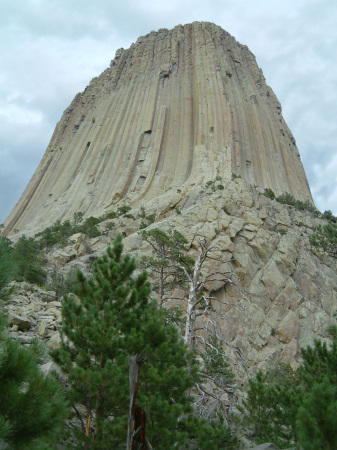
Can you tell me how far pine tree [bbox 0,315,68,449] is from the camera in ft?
13.0

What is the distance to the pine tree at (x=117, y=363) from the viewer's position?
650 cm

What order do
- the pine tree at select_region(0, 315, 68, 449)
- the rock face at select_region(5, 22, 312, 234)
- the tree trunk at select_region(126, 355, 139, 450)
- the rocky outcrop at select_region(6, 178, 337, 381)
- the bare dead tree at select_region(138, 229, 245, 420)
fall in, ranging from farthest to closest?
1. the rock face at select_region(5, 22, 312, 234)
2. the rocky outcrop at select_region(6, 178, 337, 381)
3. the bare dead tree at select_region(138, 229, 245, 420)
4. the tree trunk at select_region(126, 355, 139, 450)
5. the pine tree at select_region(0, 315, 68, 449)

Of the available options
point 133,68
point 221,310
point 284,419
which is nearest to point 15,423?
point 284,419

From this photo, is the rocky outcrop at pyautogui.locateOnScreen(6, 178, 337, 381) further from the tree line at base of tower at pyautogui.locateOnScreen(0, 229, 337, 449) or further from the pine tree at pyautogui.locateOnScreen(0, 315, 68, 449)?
the pine tree at pyautogui.locateOnScreen(0, 315, 68, 449)

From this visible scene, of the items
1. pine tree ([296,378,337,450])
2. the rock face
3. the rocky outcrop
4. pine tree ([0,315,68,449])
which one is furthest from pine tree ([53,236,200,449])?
the rock face

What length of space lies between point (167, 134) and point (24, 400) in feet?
150

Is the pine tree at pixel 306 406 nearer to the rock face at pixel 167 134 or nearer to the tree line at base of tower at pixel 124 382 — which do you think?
the tree line at base of tower at pixel 124 382

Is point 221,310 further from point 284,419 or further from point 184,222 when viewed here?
point 284,419

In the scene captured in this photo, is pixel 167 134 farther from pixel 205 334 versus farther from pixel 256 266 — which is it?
pixel 205 334

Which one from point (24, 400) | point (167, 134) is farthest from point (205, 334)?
point (167, 134)

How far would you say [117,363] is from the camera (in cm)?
694

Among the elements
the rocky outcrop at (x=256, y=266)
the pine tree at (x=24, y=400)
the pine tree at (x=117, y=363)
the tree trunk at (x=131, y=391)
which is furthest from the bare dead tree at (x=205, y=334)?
the pine tree at (x=24, y=400)

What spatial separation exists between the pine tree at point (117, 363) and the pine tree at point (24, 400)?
6.61 ft

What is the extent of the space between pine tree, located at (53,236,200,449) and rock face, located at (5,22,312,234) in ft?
94.8
